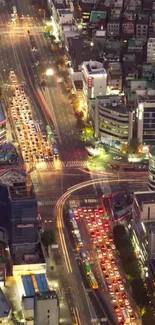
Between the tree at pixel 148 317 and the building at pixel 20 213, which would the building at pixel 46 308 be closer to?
the tree at pixel 148 317

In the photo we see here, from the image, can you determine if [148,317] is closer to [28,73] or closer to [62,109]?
[62,109]

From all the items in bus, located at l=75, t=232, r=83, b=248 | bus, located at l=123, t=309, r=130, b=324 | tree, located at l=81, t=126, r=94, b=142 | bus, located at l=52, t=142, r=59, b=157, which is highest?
tree, located at l=81, t=126, r=94, b=142

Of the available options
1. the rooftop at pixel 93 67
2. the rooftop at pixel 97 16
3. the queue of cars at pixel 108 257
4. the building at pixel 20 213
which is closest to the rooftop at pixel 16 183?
the building at pixel 20 213

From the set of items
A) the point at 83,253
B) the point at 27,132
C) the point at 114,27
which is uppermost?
the point at 114,27

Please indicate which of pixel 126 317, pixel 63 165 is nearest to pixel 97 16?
pixel 63 165

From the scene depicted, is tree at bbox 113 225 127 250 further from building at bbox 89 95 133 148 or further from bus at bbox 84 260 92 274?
building at bbox 89 95 133 148

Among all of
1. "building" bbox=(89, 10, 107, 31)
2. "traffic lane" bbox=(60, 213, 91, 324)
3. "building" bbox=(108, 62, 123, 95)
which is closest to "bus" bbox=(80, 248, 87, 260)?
"traffic lane" bbox=(60, 213, 91, 324)

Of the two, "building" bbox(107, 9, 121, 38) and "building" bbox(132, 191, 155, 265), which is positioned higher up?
"building" bbox(107, 9, 121, 38)
